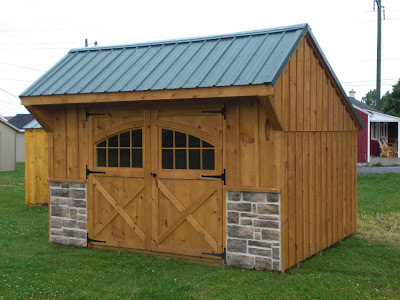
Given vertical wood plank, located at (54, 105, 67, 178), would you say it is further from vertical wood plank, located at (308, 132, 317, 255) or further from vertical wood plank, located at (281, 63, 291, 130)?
vertical wood plank, located at (308, 132, 317, 255)

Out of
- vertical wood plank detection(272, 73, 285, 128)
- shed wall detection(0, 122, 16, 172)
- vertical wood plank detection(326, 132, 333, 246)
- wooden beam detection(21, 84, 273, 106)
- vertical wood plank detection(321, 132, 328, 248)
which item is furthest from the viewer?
shed wall detection(0, 122, 16, 172)

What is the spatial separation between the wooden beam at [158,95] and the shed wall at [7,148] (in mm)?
23719

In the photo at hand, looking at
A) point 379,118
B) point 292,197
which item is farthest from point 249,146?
point 379,118

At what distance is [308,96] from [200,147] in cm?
185

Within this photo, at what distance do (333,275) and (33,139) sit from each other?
8869 mm

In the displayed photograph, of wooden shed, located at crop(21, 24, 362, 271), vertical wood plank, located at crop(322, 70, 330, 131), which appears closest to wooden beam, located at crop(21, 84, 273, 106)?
wooden shed, located at crop(21, 24, 362, 271)

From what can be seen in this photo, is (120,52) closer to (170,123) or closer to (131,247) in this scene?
(170,123)

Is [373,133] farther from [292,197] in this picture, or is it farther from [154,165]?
[154,165]

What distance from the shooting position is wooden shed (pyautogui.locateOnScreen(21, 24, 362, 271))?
7.10 meters

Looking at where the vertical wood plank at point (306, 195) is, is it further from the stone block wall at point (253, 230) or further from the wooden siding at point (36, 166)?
the wooden siding at point (36, 166)

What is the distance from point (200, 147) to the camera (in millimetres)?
7617

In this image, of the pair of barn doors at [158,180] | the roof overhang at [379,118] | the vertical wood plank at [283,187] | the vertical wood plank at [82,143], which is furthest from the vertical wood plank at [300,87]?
the roof overhang at [379,118]

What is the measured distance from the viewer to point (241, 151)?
24.0 feet

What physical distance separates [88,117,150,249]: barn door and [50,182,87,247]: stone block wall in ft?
0.57
